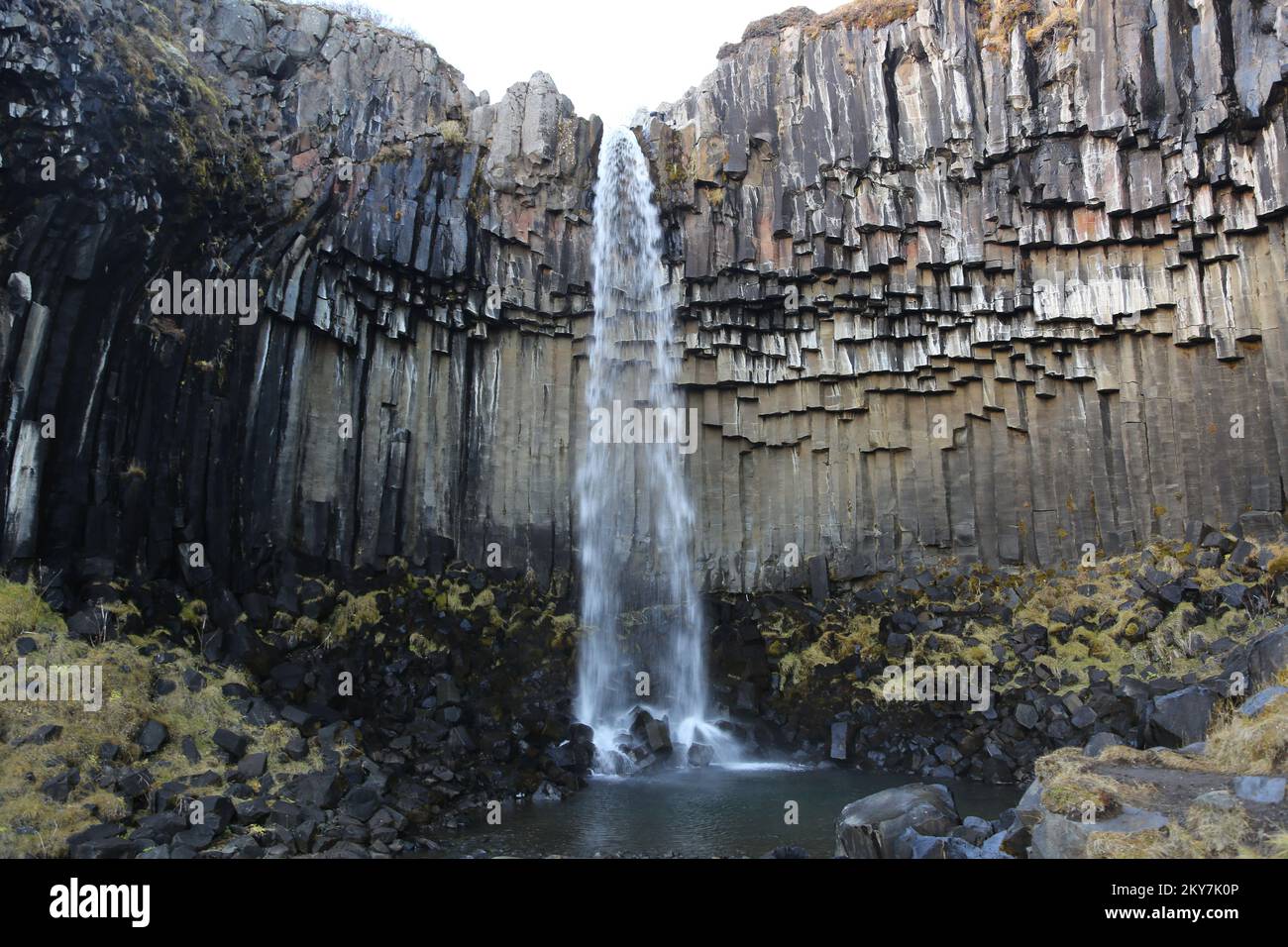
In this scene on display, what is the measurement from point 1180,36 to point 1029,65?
300 cm

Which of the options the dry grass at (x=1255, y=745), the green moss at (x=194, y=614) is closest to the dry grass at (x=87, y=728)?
the green moss at (x=194, y=614)

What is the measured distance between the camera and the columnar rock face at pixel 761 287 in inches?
690

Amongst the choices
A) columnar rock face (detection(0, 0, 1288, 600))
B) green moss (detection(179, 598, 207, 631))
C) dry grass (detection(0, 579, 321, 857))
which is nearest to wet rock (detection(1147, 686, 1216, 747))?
columnar rock face (detection(0, 0, 1288, 600))

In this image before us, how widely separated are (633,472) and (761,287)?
213 inches

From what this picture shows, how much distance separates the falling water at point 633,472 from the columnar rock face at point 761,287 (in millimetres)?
483

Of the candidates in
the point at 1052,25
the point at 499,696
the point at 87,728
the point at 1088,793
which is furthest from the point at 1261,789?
the point at 1052,25

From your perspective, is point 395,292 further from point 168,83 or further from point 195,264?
point 168,83

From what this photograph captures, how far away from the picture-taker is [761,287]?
2222 cm

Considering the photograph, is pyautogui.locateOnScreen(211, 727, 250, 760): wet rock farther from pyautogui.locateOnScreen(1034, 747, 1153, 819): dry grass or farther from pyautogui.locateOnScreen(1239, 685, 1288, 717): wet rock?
pyautogui.locateOnScreen(1239, 685, 1288, 717): wet rock

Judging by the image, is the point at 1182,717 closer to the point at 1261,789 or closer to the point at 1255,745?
the point at 1255,745

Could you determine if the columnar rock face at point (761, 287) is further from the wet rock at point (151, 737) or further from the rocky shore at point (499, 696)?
the wet rock at point (151, 737)

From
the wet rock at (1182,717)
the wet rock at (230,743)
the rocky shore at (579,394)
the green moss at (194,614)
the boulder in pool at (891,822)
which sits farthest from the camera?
the green moss at (194,614)

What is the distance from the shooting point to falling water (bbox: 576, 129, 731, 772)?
2161cm

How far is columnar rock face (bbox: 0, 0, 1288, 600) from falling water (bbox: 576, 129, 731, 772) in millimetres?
483
